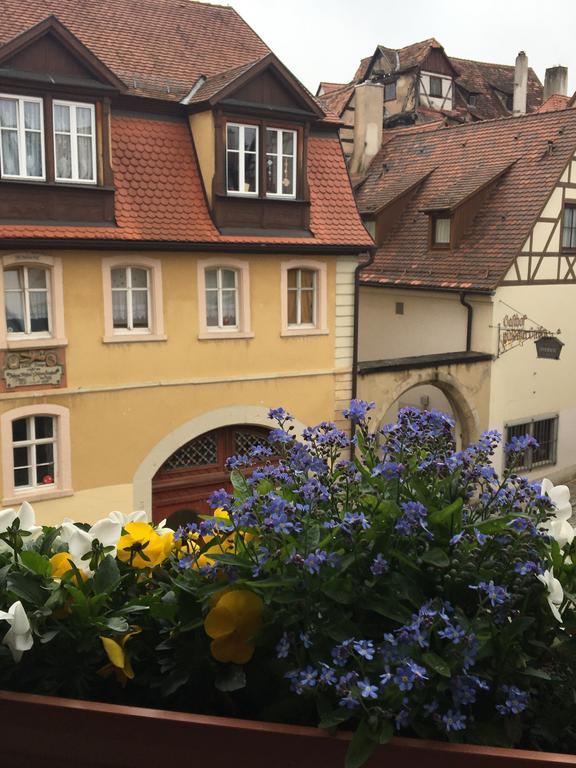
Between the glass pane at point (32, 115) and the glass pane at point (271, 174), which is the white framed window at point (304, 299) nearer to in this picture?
the glass pane at point (271, 174)

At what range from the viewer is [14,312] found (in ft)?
39.0

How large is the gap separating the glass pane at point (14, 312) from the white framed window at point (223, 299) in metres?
2.74

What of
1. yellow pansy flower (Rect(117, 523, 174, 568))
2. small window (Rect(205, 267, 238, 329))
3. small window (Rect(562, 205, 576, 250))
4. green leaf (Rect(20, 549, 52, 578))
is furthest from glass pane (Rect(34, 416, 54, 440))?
small window (Rect(562, 205, 576, 250))

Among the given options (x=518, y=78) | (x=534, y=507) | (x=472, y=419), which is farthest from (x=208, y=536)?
(x=518, y=78)

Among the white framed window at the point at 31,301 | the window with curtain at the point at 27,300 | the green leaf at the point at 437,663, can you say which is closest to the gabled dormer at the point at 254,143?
the white framed window at the point at 31,301

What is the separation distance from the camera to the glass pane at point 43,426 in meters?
12.3

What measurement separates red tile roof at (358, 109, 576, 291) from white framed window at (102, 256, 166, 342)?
711 cm

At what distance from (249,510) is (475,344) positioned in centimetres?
1609

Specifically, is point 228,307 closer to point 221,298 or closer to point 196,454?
point 221,298

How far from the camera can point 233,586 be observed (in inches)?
83.4

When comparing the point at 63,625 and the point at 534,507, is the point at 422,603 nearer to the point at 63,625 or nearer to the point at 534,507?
the point at 534,507

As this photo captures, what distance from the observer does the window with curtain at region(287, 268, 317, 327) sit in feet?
47.9

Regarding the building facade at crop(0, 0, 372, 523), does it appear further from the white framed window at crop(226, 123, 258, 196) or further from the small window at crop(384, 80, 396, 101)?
the small window at crop(384, 80, 396, 101)

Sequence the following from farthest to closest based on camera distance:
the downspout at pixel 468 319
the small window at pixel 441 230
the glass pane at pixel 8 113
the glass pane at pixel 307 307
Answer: the small window at pixel 441 230, the downspout at pixel 468 319, the glass pane at pixel 307 307, the glass pane at pixel 8 113
